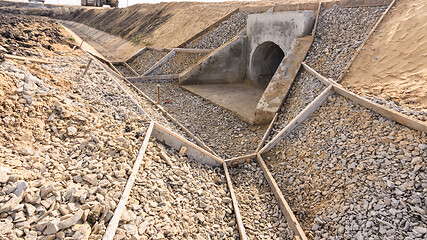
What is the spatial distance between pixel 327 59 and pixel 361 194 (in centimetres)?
551

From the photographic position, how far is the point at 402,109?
19.2ft

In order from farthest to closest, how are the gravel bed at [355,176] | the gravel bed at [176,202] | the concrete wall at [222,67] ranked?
1. the concrete wall at [222,67]
2. the gravel bed at [355,176]
3. the gravel bed at [176,202]

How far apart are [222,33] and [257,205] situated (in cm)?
1236

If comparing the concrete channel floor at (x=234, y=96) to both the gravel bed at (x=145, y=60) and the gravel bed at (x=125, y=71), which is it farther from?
the gravel bed at (x=125, y=71)

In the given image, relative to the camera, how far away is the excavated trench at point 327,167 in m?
4.95

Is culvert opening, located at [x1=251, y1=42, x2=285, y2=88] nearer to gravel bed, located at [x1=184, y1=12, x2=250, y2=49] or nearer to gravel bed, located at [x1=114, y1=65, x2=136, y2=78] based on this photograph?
gravel bed, located at [x1=184, y1=12, x2=250, y2=49]

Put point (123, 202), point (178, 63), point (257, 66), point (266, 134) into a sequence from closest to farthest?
1. point (123, 202)
2. point (266, 134)
3. point (257, 66)
4. point (178, 63)

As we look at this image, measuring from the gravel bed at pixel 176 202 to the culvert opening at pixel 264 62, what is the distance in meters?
8.23

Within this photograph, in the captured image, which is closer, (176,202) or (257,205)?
(176,202)

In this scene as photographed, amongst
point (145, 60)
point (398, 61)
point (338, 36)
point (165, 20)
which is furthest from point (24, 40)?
point (165, 20)

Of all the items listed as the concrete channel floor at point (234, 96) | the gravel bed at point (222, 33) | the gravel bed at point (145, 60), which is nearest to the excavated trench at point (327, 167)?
the concrete channel floor at point (234, 96)

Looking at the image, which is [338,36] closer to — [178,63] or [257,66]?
[257,66]

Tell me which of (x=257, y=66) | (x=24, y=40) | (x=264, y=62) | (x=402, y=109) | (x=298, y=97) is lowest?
Answer: (x=402, y=109)

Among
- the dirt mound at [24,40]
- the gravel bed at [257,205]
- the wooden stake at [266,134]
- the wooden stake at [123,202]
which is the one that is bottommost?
the wooden stake at [123,202]
